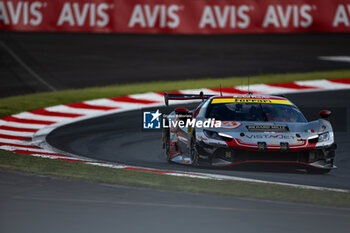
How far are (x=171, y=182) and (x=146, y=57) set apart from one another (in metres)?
18.9

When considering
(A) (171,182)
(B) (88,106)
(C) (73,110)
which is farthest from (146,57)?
(A) (171,182)

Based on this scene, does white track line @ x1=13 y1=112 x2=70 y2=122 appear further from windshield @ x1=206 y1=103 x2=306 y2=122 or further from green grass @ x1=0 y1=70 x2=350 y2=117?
windshield @ x1=206 y1=103 x2=306 y2=122

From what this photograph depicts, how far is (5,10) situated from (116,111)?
1069 centimetres

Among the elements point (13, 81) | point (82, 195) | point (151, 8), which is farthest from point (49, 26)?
point (82, 195)

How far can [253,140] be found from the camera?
11.3m

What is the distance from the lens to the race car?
37.0ft

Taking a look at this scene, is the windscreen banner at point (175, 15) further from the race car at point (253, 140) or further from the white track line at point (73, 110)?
the race car at point (253, 140)

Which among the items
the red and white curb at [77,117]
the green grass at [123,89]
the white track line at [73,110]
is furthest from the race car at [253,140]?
the green grass at [123,89]

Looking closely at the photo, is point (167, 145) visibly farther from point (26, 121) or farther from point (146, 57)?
point (146, 57)

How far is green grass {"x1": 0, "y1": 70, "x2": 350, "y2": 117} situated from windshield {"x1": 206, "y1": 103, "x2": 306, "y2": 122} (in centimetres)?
765

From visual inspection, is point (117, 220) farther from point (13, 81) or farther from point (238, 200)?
point (13, 81)

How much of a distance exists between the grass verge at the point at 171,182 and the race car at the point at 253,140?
1.07 m

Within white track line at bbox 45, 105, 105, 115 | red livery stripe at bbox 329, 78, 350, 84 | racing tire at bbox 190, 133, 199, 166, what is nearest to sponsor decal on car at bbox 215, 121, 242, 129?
racing tire at bbox 190, 133, 199, 166

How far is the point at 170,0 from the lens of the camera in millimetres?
29141
